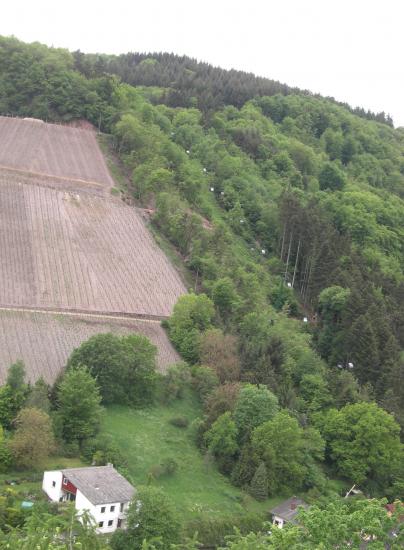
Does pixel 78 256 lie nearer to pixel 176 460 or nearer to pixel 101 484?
pixel 176 460

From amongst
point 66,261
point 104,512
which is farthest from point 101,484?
point 66,261

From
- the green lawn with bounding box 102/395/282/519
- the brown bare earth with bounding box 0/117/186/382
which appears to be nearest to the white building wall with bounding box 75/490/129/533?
the green lawn with bounding box 102/395/282/519

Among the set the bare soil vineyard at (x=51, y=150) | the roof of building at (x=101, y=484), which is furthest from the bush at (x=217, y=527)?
the bare soil vineyard at (x=51, y=150)

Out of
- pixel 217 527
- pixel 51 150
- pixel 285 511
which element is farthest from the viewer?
pixel 51 150

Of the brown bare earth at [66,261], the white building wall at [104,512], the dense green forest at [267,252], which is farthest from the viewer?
the brown bare earth at [66,261]

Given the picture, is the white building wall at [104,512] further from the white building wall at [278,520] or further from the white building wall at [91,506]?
the white building wall at [278,520]

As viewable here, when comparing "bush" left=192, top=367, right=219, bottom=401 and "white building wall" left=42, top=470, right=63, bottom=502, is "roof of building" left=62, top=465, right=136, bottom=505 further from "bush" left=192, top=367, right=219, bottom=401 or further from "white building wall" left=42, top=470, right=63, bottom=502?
"bush" left=192, top=367, right=219, bottom=401
